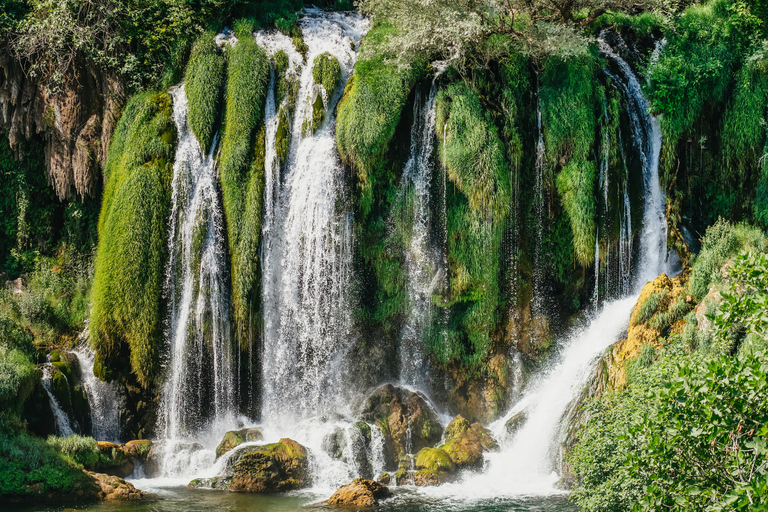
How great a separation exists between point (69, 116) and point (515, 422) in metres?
15.0

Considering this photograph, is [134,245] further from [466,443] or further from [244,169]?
[466,443]

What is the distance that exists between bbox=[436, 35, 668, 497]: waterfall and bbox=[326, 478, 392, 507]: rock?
1.56 meters

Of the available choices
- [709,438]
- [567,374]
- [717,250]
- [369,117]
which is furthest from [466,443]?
[709,438]

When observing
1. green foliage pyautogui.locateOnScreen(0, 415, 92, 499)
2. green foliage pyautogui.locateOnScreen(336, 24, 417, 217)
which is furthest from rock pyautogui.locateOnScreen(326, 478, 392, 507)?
green foliage pyautogui.locateOnScreen(336, 24, 417, 217)

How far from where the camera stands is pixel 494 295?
1942 centimetres

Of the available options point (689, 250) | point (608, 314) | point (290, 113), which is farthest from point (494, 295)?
point (290, 113)

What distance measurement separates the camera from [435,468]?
16.3 m

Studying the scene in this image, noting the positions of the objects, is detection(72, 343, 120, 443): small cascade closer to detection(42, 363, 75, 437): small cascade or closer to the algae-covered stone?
detection(42, 363, 75, 437): small cascade

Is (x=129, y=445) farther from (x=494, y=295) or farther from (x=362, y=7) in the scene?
(x=362, y=7)

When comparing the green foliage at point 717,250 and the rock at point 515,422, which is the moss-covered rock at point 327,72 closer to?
the rock at point 515,422

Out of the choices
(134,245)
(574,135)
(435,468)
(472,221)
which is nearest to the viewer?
(435,468)

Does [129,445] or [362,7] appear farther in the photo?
[362,7]

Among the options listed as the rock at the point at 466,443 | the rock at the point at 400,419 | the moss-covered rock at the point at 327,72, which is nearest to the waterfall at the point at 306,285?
the rock at the point at 400,419

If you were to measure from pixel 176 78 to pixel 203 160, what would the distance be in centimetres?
294
